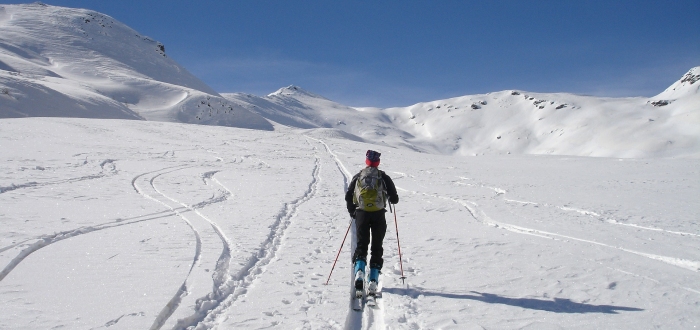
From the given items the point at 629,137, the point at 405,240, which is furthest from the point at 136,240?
the point at 629,137

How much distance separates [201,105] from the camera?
7594 centimetres

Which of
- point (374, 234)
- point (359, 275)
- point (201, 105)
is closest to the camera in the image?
point (359, 275)

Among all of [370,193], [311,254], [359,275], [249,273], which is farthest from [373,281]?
[311,254]

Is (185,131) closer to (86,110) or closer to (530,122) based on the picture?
(86,110)

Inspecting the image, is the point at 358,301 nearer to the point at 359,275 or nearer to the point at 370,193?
the point at 359,275

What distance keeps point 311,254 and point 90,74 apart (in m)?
101

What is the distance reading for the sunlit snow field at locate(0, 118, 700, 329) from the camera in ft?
15.3

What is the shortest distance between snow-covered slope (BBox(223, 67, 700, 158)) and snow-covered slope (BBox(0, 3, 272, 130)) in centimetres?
3342

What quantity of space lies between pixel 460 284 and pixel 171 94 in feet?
274

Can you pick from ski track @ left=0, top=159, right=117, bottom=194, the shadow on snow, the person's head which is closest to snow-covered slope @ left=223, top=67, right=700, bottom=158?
ski track @ left=0, top=159, right=117, bottom=194

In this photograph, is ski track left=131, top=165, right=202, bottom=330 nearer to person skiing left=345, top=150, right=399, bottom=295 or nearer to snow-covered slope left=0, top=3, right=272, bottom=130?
person skiing left=345, top=150, right=399, bottom=295

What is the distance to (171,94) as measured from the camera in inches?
3162

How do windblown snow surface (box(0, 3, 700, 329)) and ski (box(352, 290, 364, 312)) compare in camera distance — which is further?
ski (box(352, 290, 364, 312))

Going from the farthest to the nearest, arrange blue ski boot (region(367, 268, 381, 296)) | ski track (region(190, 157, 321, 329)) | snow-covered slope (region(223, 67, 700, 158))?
snow-covered slope (region(223, 67, 700, 158)), blue ski boot (region(367, 268, 381, 296)), ski track (region(190, 157, 321, 329))
